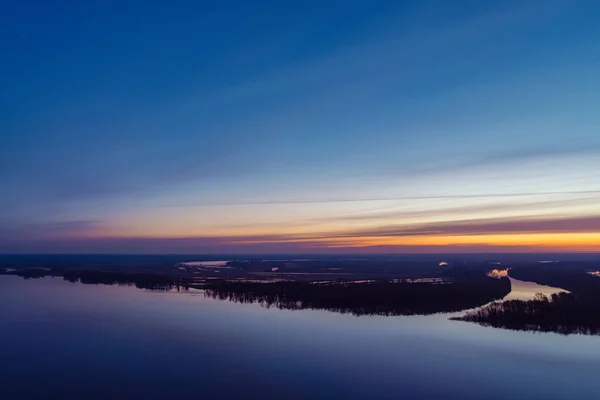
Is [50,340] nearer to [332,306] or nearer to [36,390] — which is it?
[36,390]

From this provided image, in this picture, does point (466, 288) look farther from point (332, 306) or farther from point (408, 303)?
point (332, 306)

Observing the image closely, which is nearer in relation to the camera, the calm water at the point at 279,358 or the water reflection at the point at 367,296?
the calm water at the point at 279,358

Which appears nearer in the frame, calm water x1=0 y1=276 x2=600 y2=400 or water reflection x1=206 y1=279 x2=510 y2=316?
calm water x1=0 y1=276 x2=600 y2=400

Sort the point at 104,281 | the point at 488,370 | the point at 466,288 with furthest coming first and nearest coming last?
1. the point at 104,281
2. the point at 466,288
3. the point at 488,370

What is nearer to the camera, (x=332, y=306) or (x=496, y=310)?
(x=496, y=310)

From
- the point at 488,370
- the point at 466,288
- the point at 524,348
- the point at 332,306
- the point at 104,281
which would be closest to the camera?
the point at 488,370

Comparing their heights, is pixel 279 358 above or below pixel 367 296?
below

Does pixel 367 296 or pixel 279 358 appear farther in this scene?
pixel 367 296

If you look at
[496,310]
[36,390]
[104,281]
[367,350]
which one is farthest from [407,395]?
[104,281]
